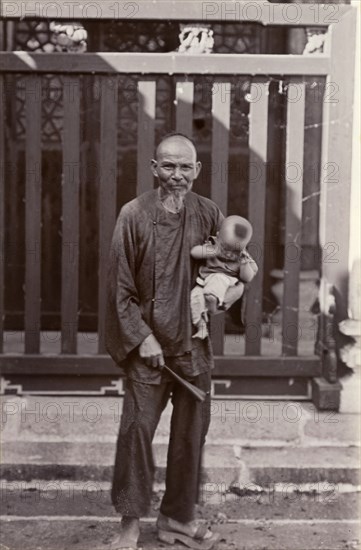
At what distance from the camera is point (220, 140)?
5.76 m

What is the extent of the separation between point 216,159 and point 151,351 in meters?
2.09

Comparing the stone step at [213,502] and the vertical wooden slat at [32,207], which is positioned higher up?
the vertical wooden slat at [32,207]

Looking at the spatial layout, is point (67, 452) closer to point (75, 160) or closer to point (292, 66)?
point (75, 160)

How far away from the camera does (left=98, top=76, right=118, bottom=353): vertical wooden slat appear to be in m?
5.70

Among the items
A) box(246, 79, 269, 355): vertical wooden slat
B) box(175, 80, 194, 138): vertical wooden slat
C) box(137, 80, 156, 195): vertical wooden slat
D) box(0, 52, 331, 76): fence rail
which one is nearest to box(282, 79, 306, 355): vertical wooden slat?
box(246, 79, 269, 355): vertical wooden slat

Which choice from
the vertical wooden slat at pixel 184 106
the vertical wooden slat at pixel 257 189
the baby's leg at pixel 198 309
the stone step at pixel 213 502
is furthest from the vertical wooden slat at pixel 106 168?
the baby's leg at pixel 198 309

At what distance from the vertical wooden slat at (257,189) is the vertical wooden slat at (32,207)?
142 cm

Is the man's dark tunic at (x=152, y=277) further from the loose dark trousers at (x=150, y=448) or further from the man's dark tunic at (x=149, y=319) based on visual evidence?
the loose dark trousers at (x=150, y=448)

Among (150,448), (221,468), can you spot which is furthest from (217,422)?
(150,448)

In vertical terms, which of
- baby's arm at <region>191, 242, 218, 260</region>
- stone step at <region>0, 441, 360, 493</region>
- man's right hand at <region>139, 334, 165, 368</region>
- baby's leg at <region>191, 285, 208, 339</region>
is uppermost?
baby's arm at <region>191, 242, 218, 260</region>

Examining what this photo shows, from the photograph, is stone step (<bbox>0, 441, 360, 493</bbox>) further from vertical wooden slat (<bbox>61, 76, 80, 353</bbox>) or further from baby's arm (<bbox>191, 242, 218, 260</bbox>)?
baby's arm (<bbox>191, 242, 218, 260</bbox>)

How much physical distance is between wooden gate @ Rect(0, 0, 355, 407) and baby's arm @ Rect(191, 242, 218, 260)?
1739 mm

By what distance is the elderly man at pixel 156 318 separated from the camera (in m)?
4.04

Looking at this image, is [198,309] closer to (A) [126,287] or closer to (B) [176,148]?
(A) [126,287]
